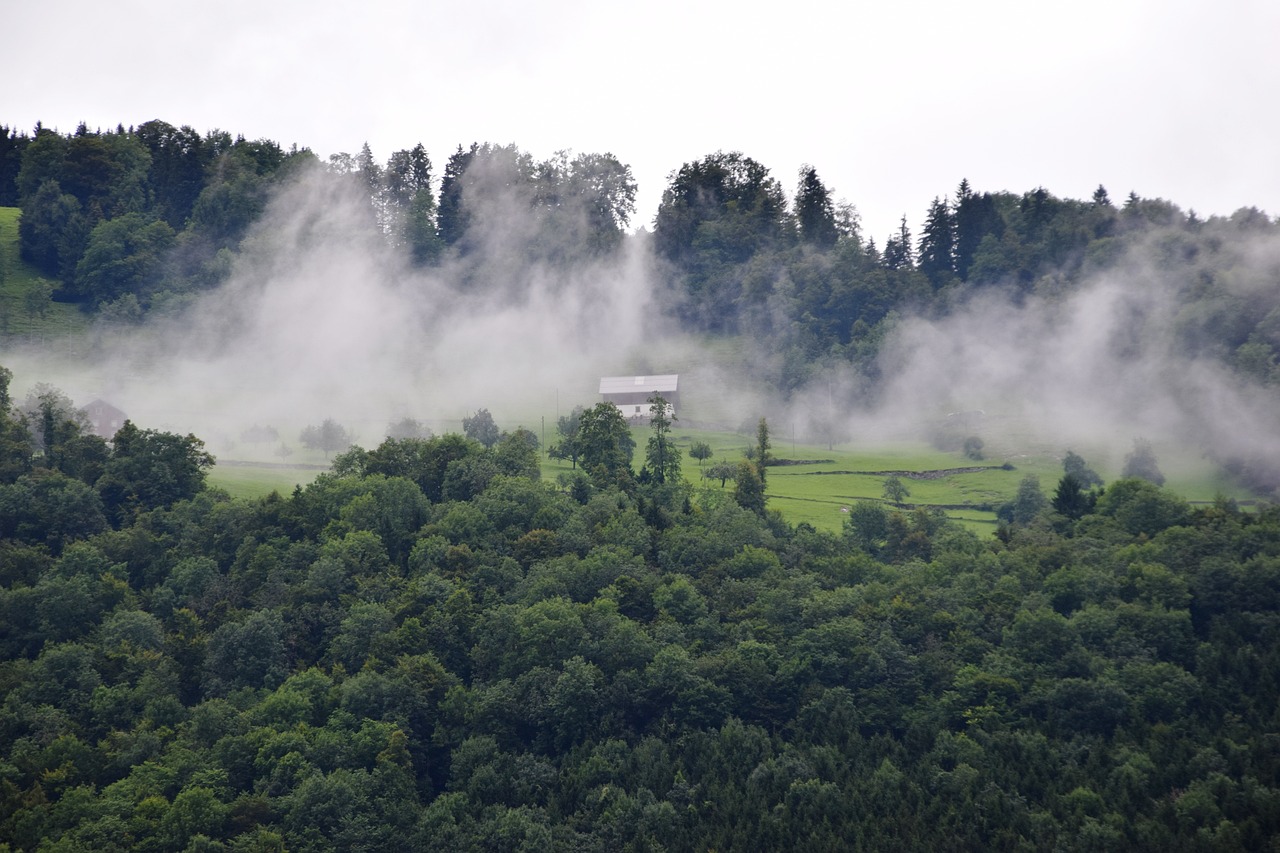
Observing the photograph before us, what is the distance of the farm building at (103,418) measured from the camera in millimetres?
129250

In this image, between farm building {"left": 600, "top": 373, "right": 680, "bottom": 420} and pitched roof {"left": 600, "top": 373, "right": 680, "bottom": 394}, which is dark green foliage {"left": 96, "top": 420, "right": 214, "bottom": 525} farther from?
pitched roof {"left": 600, "top": 373, "right": 680, "bottom": 394}

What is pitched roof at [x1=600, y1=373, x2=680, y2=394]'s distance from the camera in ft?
496

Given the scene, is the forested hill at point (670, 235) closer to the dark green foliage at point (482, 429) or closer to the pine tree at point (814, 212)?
the pine tree at point (814, 212)

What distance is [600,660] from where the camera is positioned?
87.8 m

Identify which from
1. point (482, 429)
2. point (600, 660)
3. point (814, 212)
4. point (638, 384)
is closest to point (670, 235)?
point (814, 212)

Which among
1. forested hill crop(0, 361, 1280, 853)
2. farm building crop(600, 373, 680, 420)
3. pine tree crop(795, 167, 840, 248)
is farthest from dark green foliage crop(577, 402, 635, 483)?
pine tree crop(795, 167, 840, 248)

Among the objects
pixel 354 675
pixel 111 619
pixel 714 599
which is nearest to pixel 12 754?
pixel 111 619

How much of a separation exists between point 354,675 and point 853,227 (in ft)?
381

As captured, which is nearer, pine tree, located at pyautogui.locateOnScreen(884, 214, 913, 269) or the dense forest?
the dense forest

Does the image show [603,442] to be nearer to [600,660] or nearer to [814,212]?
[600,660]

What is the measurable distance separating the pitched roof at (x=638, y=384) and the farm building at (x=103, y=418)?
163 feet

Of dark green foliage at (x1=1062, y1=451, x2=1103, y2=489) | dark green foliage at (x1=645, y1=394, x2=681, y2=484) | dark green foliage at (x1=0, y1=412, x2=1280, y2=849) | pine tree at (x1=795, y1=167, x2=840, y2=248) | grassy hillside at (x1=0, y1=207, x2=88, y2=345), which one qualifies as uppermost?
pine tree at (x1=795, y1=167, x2=840, y2=248)

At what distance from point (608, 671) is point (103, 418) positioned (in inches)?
2644

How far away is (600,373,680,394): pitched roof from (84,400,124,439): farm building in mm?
49599
